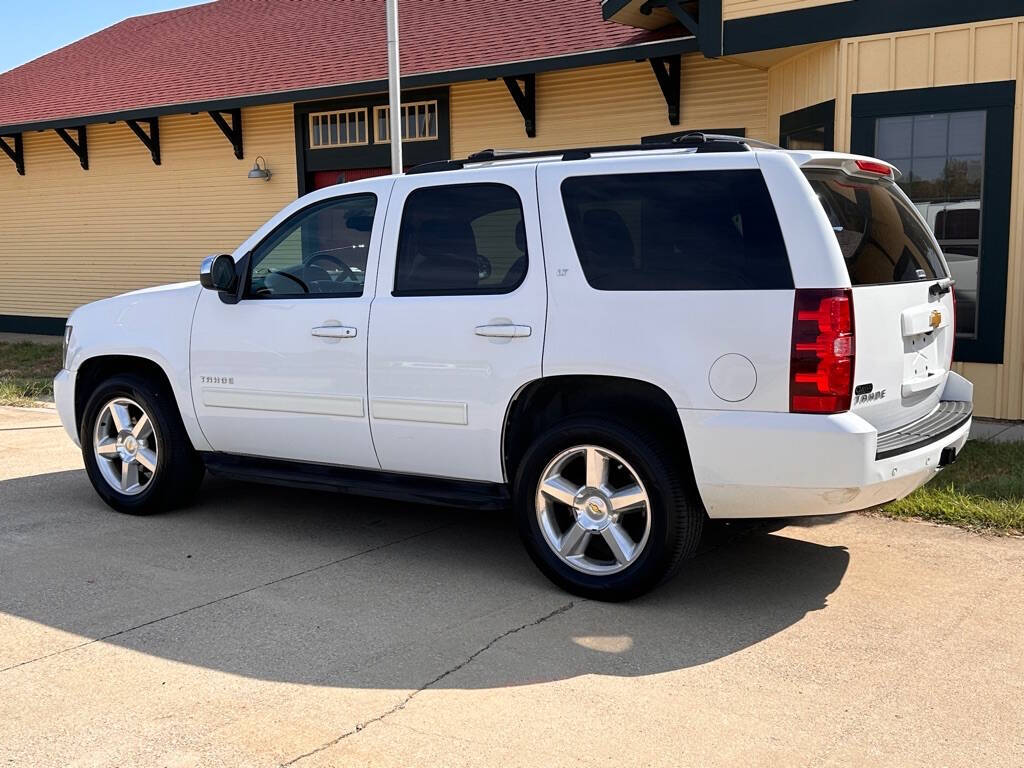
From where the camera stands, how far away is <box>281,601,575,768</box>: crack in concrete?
3498mm

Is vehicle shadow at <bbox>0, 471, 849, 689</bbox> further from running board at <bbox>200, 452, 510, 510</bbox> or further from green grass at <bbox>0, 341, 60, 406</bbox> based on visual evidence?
green grass at <bbox>0, 341, 60, 406</bbox>

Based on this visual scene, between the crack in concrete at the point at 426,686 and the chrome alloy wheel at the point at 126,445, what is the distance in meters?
2.81

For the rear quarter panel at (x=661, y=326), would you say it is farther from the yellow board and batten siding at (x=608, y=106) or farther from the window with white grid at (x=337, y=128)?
the window with white grid at (x=337, y=128)

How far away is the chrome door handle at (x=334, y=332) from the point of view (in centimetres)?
549

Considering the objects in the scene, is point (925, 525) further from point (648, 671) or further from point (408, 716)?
point (408, 716)

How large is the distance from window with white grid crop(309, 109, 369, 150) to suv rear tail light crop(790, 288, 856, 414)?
11.4 m

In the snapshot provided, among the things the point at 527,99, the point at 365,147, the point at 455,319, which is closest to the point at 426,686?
the point at 455,319

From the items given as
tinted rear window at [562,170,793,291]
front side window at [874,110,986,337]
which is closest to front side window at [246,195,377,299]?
tinted rear window at [562,170,793,291]

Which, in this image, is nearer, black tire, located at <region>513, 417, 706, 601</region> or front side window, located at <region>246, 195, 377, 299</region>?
black tire, located at <region>513, 417, 706, 601</region>

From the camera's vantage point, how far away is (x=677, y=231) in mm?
4703

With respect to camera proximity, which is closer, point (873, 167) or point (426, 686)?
point (426, 686)

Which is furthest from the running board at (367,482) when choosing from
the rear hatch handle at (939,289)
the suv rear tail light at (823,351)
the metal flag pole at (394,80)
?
the metal flag pole at (394,80)

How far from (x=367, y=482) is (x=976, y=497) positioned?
3.66m

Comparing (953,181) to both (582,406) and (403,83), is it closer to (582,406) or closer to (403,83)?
(582,406)
